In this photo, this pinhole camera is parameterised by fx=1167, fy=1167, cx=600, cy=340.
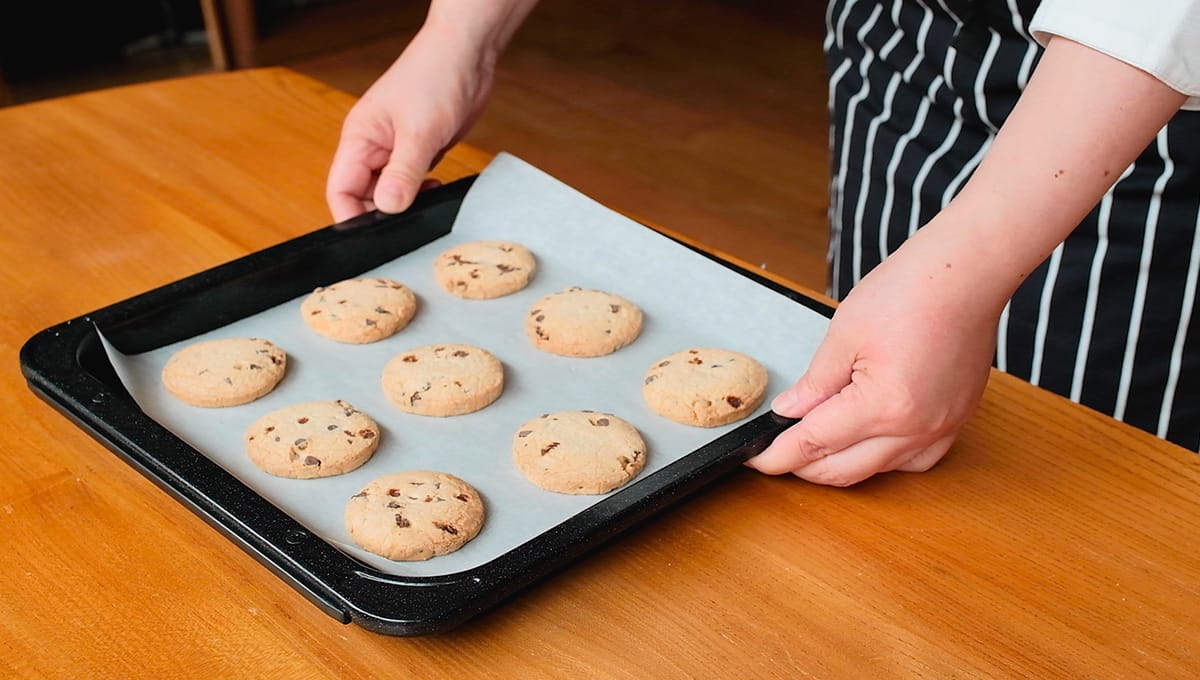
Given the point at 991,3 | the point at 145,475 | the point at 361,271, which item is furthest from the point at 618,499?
the point at 991,3

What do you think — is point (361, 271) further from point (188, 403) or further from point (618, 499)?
point (618, 499)

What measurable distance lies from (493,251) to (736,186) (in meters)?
1.49

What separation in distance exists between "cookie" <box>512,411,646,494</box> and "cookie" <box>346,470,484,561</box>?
2.2 inches

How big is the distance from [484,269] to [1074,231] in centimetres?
53

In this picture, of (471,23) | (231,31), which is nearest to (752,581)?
(471,23)

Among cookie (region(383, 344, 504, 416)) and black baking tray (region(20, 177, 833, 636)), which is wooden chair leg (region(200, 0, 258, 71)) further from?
cookie (region(383, 344, 504, 416))

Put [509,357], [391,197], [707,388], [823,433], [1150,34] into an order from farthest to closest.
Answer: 1. [391,197]
2. [509,357]
3. [707,388]
4. [823,433]
5. [1150,34]

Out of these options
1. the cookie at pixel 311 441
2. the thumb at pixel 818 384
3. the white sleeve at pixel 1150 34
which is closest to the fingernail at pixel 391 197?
the cookie at pixel 311 441

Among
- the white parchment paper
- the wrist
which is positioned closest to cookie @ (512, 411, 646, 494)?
the white parchment paper

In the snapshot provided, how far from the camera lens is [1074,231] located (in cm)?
104

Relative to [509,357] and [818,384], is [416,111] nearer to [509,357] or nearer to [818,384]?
[509,357]

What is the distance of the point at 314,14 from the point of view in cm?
324

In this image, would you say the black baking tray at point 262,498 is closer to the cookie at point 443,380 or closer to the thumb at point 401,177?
the thumb at point 401,177

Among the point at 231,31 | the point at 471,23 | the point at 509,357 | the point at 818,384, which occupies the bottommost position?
the point at 231,31
